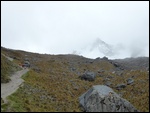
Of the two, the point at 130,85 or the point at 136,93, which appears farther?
the point at 130,85

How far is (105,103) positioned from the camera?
42094 millimetres

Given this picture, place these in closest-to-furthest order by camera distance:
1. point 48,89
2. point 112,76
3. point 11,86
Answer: point 11,86, point 48,89, point 112,76

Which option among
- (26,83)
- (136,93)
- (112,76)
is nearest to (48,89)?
(26,83)

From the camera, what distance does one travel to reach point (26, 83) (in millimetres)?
48312

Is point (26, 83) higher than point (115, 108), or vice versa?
point (26, 83)

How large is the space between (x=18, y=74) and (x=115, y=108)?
23.8 metres

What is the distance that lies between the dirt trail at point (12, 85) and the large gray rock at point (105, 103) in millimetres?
12337

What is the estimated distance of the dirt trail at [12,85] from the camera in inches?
1635

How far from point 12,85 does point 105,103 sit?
1711 cm

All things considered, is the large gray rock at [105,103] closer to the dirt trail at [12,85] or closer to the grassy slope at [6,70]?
the dirt trail at [12,85]

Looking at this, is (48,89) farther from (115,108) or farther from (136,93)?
(136,93)

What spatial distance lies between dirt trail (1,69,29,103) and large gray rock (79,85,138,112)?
40.5 ft

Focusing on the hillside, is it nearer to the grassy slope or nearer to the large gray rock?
the large gray rock

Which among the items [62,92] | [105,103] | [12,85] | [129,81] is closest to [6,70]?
[12,85]
